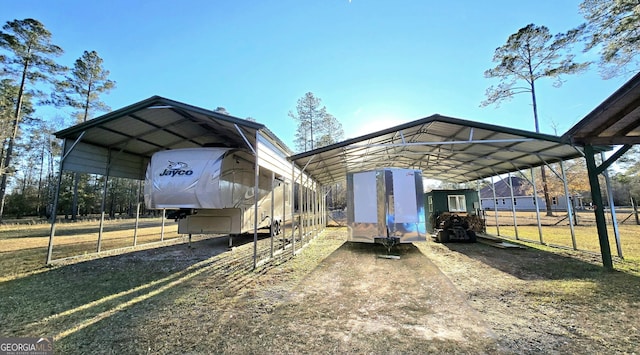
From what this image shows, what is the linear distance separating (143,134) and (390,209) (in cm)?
844

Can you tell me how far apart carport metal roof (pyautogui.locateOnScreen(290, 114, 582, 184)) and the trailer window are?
1.72 metres

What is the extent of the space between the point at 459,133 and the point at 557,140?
2.61 meters

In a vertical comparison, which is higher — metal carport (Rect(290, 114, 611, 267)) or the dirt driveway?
metal carport (Rect(290, 114, 611, 267))

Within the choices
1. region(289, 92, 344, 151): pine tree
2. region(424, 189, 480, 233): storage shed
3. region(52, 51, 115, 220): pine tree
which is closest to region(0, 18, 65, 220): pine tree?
region(52, 51, 115, 220): pine tree

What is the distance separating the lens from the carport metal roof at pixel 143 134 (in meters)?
6.67

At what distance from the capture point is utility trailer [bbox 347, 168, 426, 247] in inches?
311

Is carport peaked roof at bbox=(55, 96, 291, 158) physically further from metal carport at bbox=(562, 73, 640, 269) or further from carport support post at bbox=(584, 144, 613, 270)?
carport support post at bbox=(584, 144, 613, 270)

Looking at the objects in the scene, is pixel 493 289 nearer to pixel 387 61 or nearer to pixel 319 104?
pixel 387 61

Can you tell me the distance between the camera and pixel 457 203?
11.3m

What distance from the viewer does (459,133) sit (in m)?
8.65

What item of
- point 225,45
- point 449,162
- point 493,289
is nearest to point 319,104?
point 449,162

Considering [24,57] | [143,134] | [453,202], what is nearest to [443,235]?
[453,202]

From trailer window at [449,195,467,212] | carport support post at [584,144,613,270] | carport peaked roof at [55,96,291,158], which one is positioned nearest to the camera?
carport support post at [584,144,613,270]

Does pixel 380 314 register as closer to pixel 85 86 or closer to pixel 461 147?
pixel 461 147
